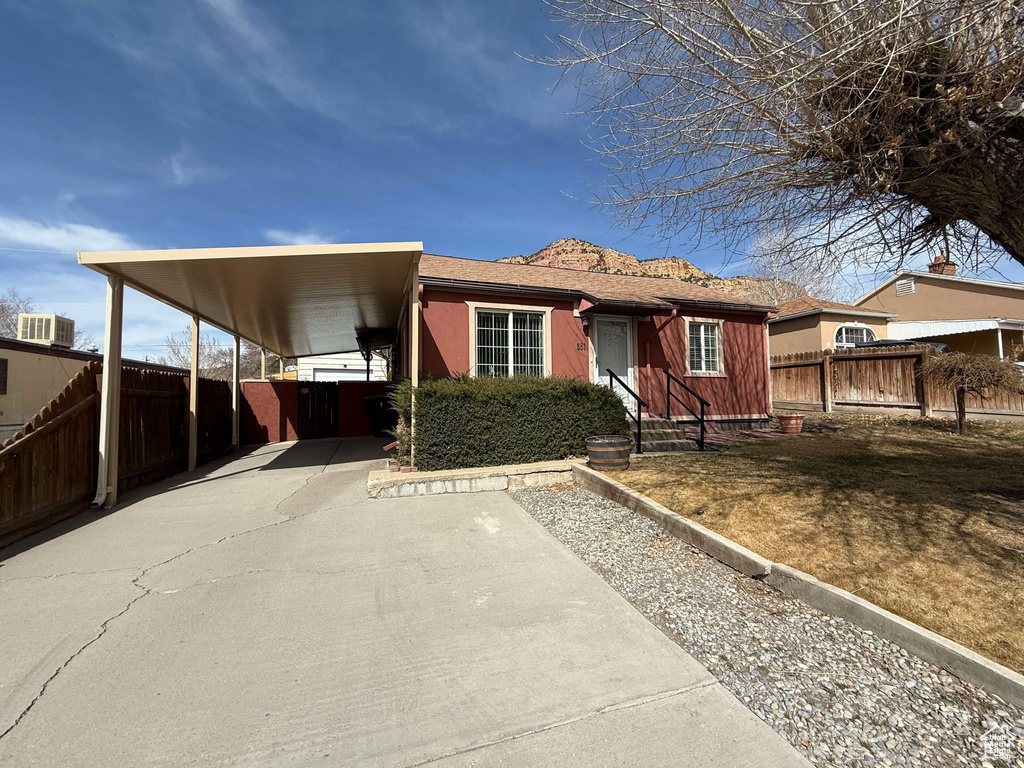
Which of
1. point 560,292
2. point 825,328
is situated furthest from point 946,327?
point 560,292

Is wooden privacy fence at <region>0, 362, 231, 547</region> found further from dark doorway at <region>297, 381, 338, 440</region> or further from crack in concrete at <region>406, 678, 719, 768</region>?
crack in concrete at <region>406, 678, 719, 768</region>

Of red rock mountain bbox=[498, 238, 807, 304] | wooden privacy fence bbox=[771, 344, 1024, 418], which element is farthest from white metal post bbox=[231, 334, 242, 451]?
red rock mountain bbox=[498, 238, 807, 304]

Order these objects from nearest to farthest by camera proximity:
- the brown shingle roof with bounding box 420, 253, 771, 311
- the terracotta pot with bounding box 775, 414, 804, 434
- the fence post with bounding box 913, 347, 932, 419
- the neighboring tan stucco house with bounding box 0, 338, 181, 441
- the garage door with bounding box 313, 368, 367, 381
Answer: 1. the neighboring tan stucco house with bounding box 0, 338, 181, 441
2. the brown shingle roof with bounding box 420, 253, 771, 311
3. the terracotta pot with bounding box 775, 414, 804, 434
4. the fence post with bounding box 913, 347, 932, 419
5. the garage door with bounding box 313, 368, 367, 381

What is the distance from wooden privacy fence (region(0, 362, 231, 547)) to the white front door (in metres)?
8.23

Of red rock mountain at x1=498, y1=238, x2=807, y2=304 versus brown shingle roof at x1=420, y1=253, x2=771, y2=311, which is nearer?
brown shingle roof at x1=420, y1=253, x2=771, y2=311

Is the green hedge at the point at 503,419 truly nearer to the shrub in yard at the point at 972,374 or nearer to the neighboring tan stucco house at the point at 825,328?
the shrub in yard at the point at 972,374

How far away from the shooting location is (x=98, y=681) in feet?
7.63

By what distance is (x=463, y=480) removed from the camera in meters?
6.43

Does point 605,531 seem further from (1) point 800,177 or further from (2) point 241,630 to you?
(1) point 800,177

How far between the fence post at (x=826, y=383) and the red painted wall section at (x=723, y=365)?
15.4 feet

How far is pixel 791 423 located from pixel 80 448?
41.9 ft

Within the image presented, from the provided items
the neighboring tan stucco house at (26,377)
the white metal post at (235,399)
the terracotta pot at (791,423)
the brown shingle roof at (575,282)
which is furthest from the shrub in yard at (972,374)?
the neighboring tan stucco house at (26,377)

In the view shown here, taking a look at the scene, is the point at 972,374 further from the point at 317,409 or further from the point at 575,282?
the point at 317,409

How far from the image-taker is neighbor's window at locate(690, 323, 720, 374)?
11109mm
